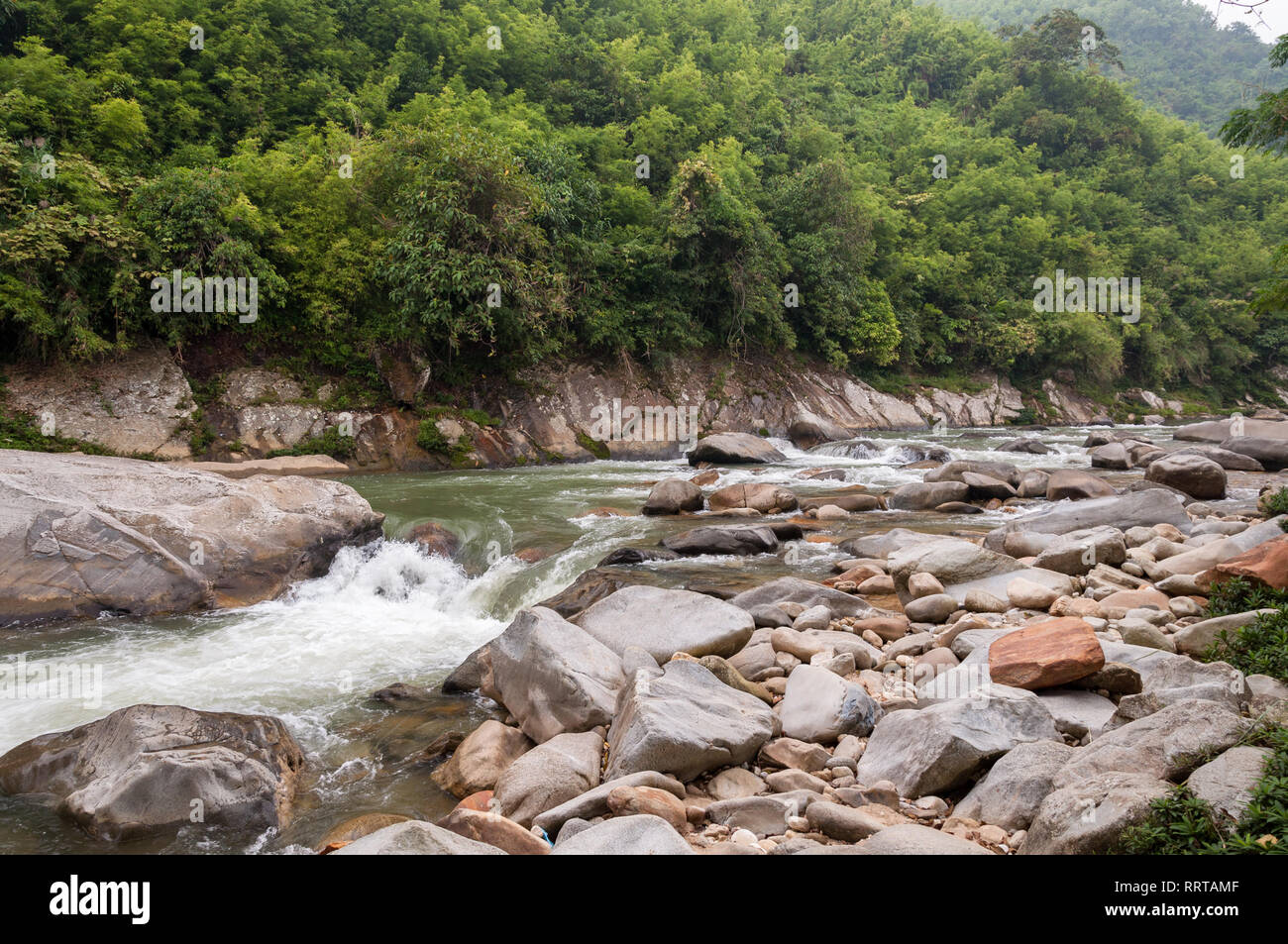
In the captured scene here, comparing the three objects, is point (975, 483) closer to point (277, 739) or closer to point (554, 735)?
point (554, 735)

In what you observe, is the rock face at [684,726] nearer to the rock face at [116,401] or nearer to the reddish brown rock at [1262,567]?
the reddish brown rock at [1262,567]

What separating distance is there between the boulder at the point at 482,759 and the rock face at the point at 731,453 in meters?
14.9

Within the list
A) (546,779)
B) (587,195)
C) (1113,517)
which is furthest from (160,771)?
(587,195)

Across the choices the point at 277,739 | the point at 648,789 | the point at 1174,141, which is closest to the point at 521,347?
the point at 277,739

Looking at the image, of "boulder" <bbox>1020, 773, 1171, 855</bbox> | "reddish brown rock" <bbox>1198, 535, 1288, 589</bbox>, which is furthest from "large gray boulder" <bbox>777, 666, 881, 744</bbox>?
"reddish brown rock" <bbox>1198, 535, 1288, 589</bbox>

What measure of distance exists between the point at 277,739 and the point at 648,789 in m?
2.84

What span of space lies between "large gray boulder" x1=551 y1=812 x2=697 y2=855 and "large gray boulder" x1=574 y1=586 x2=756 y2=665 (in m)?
2.91

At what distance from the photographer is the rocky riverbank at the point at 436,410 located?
1755 centimetres

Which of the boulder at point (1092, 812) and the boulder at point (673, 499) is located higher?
the boulder at point (673, 499)

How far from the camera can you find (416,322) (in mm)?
20656

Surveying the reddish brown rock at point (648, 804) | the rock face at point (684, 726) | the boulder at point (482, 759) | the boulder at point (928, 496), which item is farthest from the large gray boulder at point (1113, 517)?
the reddish brown rock at point (648, 804)

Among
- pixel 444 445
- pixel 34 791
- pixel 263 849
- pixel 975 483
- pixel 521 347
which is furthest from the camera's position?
pixel 521 347

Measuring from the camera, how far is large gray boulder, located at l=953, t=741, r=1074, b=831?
3430 mm

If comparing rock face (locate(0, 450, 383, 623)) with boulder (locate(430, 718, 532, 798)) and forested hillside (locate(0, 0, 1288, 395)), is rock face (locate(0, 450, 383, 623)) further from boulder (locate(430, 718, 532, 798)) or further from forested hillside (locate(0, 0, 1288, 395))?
forested hillside (locate(0, 0, 1288, 395))
